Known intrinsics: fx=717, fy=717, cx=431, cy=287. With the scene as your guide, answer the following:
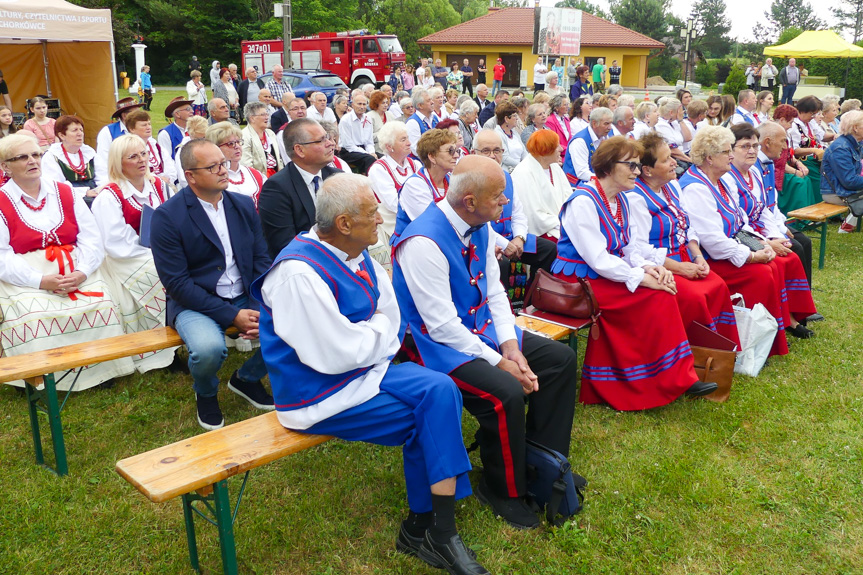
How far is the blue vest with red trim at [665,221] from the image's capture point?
457cm

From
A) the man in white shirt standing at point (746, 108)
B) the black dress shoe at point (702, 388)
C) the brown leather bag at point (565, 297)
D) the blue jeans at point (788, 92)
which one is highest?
the blue jeans at point (788, 92)

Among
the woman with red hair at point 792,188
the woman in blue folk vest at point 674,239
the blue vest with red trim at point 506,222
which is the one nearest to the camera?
the woman in blue folk vest at point 674,239

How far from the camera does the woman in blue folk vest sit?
450 centimetres

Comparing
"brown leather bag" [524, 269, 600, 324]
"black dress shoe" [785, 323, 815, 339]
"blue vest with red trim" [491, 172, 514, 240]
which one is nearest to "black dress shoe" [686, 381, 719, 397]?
"brown leather bag" [524, 269, 600, 324]

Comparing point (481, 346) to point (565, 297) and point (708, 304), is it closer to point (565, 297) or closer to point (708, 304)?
point (565, 297)

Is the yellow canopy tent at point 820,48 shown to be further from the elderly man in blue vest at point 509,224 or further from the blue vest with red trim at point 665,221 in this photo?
the blue vest with red trim at point 665,221

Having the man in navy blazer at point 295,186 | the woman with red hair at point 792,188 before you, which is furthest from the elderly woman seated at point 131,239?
the woman with red hair at point 792,188

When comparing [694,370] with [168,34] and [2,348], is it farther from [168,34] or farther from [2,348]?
[168,34]

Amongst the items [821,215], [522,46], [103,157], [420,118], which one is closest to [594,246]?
[821,215]

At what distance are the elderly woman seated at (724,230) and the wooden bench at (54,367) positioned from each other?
357 centimetres

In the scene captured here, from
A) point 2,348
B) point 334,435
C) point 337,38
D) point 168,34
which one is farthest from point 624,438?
point 168,34

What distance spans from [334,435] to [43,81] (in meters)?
14.0

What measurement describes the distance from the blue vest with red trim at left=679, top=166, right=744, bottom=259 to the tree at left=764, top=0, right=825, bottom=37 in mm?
79178

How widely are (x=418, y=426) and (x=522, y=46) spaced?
4360cm
